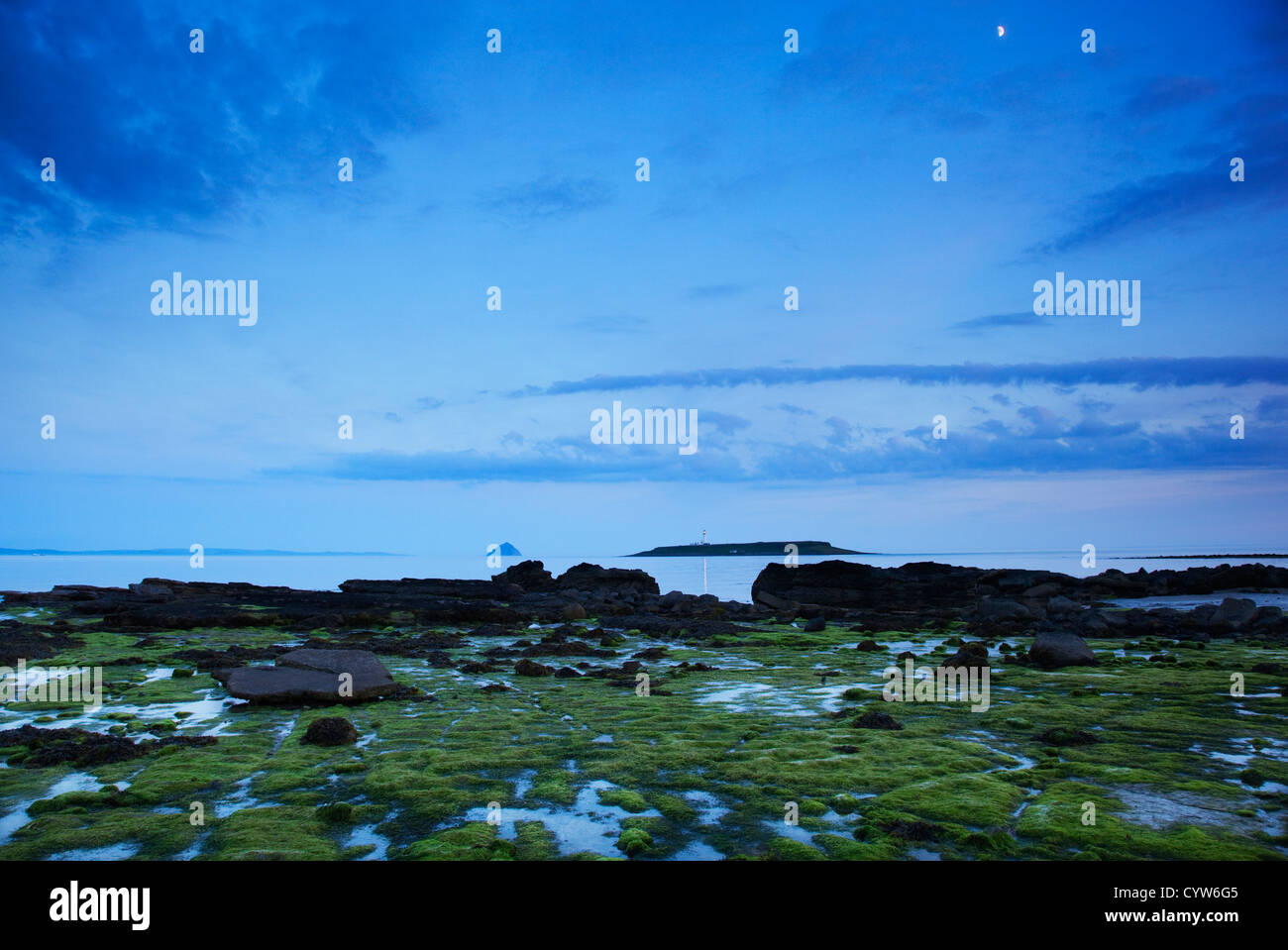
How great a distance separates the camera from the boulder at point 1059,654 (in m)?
24.6

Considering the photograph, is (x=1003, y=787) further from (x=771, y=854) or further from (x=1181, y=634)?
(x=1181, y=634)

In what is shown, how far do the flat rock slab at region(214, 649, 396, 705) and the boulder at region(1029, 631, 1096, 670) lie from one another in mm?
20007

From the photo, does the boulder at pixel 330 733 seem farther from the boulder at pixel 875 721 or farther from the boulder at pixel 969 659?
the boulder at pixel 969 659

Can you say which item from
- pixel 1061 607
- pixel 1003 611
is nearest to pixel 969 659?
pixel 1003 611

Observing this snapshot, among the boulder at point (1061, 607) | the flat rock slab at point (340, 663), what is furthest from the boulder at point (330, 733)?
the boulder at point (1061, 607)

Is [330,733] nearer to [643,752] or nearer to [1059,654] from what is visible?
[643,752]

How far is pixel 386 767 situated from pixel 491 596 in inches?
1832

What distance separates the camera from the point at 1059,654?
2466cm
